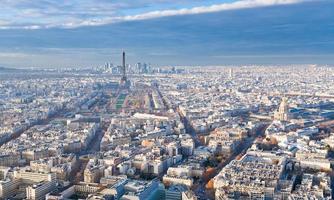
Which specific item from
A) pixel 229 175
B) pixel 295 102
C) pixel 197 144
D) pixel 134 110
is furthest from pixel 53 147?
pixel 295 102

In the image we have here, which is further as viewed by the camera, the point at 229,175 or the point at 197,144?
the point at 197,144

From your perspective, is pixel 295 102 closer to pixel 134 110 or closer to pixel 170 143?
pixel 134 110

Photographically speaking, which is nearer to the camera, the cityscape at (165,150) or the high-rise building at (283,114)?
the cityscape at (165,150)

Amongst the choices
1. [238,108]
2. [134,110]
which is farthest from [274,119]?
[134,110]

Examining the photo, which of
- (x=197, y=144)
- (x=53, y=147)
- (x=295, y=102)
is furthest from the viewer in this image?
(x=295, y=102)

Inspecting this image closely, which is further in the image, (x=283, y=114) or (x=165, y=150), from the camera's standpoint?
(x=283, y=114)

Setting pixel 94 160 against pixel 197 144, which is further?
pixel 197 144

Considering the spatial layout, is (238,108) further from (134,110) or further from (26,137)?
(26,137)

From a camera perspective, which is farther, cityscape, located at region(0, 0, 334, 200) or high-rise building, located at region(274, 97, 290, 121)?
high-rise building, located at region(274, 97, 290, 121)

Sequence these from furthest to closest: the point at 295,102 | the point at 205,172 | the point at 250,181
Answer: the point at 295,102, the point at 205,172, the point at 250,181
